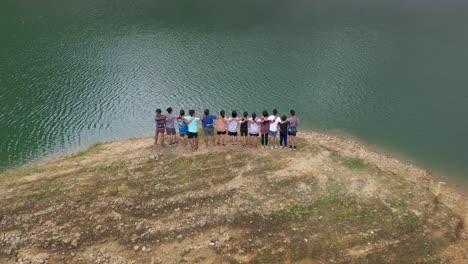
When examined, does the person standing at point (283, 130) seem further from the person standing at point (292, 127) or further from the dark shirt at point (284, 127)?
the person standing at point (292, 127)

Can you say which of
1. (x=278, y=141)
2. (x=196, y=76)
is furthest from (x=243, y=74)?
(x=278, y=141)

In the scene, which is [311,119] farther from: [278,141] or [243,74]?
[243,74]

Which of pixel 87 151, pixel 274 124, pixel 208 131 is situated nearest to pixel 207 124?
pixel 208 131

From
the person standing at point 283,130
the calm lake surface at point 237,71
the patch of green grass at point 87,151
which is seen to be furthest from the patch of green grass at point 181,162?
the calm lake surface at point 237,71

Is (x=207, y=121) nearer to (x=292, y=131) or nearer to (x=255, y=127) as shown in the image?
(x=255, y=127)

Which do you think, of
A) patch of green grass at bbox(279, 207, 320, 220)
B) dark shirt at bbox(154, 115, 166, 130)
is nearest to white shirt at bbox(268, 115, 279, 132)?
patch of green grass at bbox(279, 207, 320, 220)

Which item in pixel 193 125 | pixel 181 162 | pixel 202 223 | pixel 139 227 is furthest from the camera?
pixel 193 125
